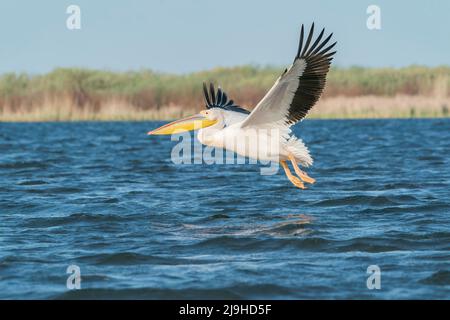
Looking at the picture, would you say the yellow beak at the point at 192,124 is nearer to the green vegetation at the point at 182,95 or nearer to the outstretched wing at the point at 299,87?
the outstretched wing at the point at 299,87

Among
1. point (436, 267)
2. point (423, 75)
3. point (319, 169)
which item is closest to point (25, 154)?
point (319, 169)

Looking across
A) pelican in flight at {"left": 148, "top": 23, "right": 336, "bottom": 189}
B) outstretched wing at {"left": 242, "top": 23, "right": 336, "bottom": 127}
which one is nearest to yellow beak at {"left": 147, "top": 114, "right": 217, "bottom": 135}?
pelican in flight at {"left": 148, "top": 23, "right": 336, "bottom": 189}

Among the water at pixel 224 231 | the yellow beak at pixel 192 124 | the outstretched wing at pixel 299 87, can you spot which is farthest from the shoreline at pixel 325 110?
the outstretched wing at pixel 299 87

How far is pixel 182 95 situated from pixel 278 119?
76.3 ft

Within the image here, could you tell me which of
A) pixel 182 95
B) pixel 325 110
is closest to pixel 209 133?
pixel 325 110

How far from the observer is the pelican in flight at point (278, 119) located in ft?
26.8

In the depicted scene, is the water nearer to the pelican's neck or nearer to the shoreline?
the pelican's neck

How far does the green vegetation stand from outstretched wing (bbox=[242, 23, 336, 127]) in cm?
2078

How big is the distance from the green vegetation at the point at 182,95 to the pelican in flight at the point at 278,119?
2019 centimetres

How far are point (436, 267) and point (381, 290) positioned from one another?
858 millimetres

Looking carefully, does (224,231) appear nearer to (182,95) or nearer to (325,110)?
(325,110)

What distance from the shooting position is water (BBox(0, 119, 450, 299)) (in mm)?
6559

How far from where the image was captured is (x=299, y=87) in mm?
8383
